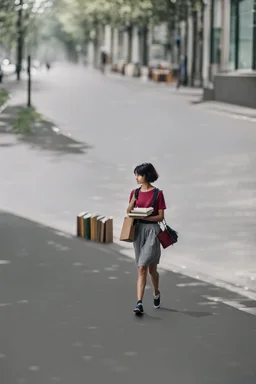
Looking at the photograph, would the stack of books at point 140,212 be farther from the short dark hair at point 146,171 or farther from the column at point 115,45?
the column at point 115,45

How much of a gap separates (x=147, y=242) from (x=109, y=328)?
900 mm

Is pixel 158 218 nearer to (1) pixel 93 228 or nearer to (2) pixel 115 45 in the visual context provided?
(1) pixel 93 228

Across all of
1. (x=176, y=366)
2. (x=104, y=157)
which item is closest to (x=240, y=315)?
(x=176, y=366)

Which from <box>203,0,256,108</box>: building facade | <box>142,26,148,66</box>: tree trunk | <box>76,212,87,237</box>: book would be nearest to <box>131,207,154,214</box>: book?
<box>76,212,87,237</box>: book

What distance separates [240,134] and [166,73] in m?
46.2

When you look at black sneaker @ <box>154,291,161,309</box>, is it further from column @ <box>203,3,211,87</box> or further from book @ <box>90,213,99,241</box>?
column @ <box>203,3,211,87</box>

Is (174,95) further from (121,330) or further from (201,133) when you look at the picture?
(121,330)

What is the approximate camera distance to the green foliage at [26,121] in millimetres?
36144

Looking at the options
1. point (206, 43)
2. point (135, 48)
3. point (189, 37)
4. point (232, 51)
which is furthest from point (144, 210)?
point (135, 48)

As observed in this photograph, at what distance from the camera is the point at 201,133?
35375mm

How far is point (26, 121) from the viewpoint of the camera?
126 feet

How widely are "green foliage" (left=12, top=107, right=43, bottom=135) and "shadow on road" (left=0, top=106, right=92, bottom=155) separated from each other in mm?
177

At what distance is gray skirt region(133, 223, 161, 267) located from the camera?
1048 cm

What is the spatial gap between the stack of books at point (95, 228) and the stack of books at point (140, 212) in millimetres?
5555
